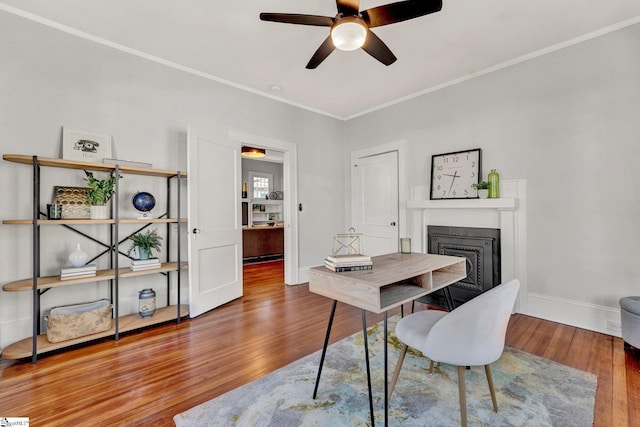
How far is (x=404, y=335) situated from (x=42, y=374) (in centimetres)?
246

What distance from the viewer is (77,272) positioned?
95.1 inches

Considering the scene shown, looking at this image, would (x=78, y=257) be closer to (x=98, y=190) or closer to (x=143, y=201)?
(x=98, y=190)

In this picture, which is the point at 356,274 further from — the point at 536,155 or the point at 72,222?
the point at 536,155

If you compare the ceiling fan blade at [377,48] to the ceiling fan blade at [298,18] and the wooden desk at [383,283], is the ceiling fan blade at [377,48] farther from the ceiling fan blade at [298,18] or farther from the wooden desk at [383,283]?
the wooden desk at [383,283]

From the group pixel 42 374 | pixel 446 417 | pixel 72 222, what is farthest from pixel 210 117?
pixel 446 417

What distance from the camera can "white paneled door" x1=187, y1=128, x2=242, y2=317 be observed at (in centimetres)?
305

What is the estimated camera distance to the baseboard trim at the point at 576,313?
2555 millimetres

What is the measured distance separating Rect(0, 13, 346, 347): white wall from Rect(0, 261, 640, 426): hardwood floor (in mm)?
709

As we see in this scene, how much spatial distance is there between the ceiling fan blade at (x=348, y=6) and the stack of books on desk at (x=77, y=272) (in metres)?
2.83

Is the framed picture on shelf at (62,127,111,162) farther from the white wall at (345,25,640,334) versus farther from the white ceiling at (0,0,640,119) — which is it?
the white wall at (345,25,640,334)

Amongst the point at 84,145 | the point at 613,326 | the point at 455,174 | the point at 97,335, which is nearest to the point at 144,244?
the point at 97,335

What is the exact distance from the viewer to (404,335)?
158cm

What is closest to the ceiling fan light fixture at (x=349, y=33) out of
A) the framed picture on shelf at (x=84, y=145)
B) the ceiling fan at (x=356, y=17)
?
the ceiling fan at (x=356, y=17)

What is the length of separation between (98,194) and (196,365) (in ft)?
5.61
